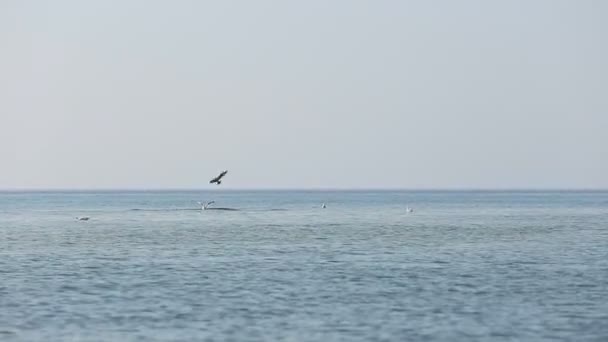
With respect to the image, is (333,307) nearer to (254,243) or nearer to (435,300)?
(435,300)

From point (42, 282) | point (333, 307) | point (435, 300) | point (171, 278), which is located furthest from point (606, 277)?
point (42, 282)

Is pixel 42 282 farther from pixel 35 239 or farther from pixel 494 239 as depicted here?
pixel 494 239

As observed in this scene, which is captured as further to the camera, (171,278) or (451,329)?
(171,278)

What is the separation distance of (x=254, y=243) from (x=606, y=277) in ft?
85.3

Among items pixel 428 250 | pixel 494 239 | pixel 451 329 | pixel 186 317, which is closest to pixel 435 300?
pixel 451 329

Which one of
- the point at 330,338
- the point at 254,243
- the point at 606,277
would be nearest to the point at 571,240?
the point at 254,243

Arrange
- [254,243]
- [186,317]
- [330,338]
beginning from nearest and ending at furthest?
[330,338] < [186,317] < [254,243]

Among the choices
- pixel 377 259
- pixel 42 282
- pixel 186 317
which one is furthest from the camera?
pixel 377 259

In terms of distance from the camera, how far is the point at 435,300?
3319cm

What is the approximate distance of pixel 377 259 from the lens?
49.2 m

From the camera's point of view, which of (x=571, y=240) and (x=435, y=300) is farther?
Result: (x=571, y=240)

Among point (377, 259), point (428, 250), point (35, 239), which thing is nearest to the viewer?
point (377, 259)

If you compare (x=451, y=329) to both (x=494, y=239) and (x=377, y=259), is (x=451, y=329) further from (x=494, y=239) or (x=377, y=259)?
(x=494, y=239)

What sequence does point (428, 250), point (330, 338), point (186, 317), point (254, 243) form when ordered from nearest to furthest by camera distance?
1. point (330, 338)
2. point (186, 317)
3. point (428, 250)
4. point (254, 243)
